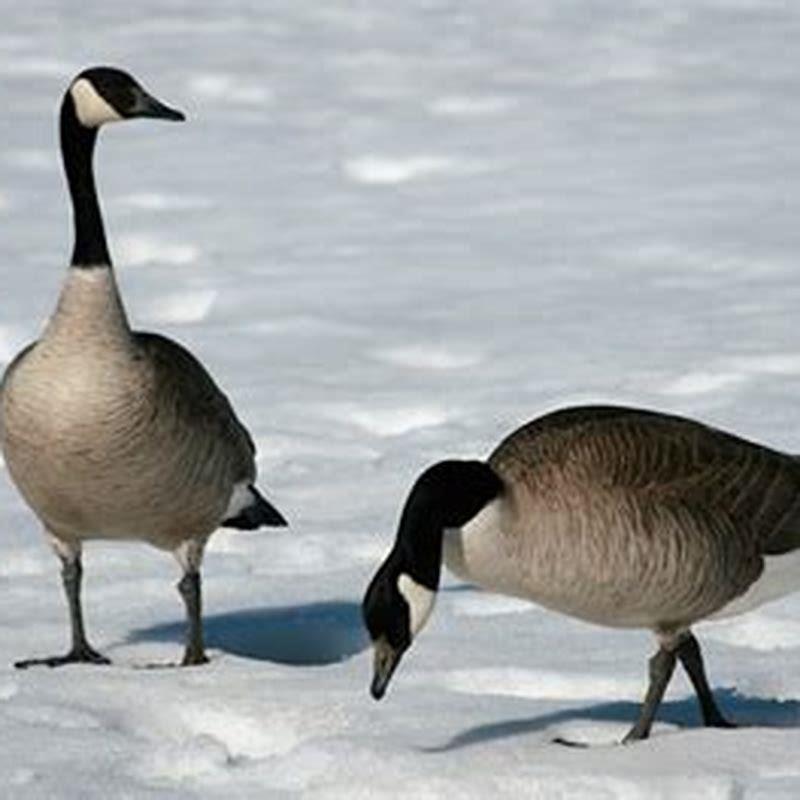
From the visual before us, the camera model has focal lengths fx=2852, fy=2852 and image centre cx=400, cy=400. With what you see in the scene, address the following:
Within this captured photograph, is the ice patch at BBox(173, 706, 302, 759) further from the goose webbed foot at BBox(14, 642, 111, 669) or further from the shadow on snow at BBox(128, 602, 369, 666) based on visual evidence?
the shadow on snow at BBox(128, 602, 369, 666)

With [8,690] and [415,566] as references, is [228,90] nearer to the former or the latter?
[8,690]

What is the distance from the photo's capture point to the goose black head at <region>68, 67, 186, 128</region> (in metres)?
8.63

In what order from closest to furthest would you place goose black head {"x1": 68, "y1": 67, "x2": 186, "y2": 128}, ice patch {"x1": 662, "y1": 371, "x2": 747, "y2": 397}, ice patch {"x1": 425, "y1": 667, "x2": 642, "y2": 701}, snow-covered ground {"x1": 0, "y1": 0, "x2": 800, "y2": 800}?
snow-covered ground {"x1": 0, "y1": 0, "x2": 800, "y2": 800} < ice patch {"x1": 425, "y1": 667, "x2": 642, "y2": 701} < goose black head {"x1": 68, "y1": 67, "x2": 186, "y2": 128} < ice patch {"x1": 662, "y1": 371, "x2": 747, "y2": 397}

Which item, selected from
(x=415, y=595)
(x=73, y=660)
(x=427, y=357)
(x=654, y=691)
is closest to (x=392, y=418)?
(x=427, y=357)

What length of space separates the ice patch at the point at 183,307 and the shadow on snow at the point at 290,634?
4553 millimetres

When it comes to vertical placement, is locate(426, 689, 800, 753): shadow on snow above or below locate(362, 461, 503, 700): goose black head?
below

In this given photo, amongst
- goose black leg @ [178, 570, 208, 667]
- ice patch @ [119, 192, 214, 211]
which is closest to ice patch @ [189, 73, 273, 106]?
ice patch @ [119, 192, 214, 211]

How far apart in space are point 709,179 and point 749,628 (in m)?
7.65

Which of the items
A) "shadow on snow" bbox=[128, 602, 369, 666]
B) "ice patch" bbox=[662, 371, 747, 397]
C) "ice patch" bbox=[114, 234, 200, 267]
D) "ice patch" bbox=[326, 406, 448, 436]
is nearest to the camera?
"shadow on snow" bbox=[128, 602, 369, 666]

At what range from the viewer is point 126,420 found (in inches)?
308

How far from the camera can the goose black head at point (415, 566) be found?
6.40m

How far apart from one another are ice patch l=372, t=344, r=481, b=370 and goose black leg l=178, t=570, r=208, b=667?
3993mm

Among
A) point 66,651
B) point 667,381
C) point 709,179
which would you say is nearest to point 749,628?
point 66,651

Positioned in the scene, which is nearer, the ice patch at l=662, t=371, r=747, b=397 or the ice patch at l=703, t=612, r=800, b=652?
the ice patch at l=703, t=612, r=800, b=652
